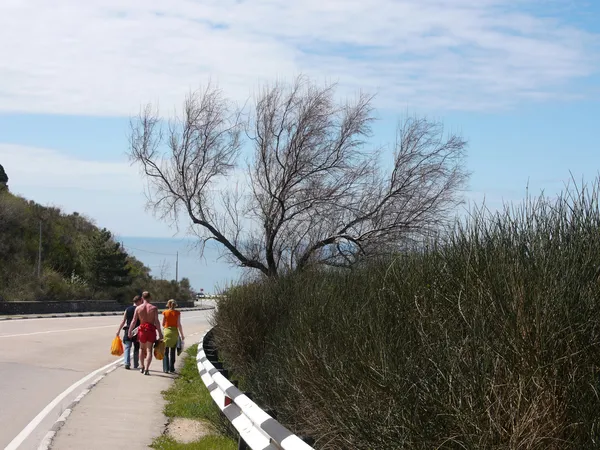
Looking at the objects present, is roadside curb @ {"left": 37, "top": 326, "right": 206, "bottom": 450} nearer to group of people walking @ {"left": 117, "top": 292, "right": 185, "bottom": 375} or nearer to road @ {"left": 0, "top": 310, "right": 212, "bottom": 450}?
road @ {"left": 0, "top": 310, "right": 212, "bottom": 450}

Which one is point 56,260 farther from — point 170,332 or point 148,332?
point 148,332

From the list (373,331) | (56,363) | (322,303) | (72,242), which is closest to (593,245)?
(373,331)

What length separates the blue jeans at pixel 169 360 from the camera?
20.0 meters

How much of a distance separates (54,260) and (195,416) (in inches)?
2789

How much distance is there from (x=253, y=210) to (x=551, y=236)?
67.1 feet

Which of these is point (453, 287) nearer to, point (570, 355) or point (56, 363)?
point (570, 355)

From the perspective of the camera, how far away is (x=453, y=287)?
695cm

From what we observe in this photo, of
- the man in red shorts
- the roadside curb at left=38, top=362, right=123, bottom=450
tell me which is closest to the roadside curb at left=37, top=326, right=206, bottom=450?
the roadside curb at left=38, top=362, right=123, bottom=450

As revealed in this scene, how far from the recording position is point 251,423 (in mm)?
8289

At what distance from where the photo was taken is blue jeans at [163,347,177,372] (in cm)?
2000

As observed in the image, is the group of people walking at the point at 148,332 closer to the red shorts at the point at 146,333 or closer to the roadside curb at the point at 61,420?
the red shorts at the point at 146,333

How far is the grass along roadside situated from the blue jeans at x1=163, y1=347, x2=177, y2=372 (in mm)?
869

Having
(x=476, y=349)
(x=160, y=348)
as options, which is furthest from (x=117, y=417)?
(x=476, y=349)

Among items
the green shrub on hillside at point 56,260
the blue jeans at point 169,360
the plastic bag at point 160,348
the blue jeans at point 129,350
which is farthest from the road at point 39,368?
the green shrub on hillside at point 56,260
